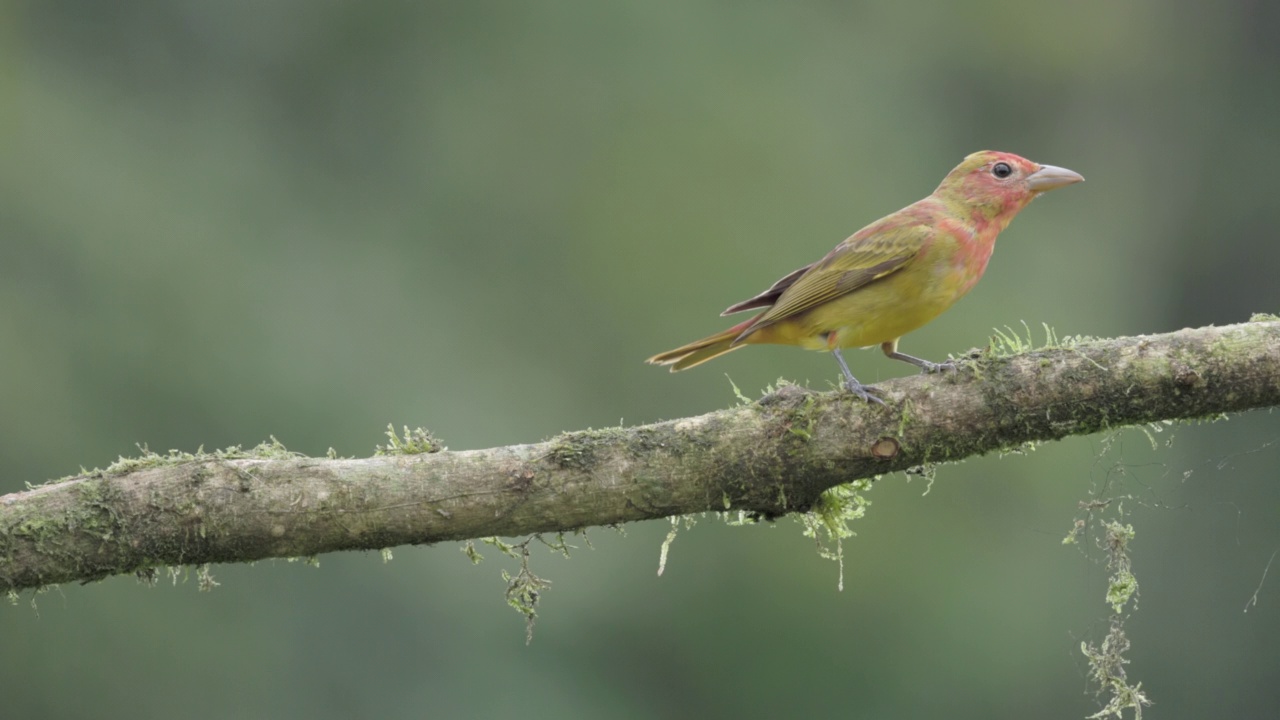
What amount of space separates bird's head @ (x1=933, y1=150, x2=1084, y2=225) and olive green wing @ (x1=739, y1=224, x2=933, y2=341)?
0.40m

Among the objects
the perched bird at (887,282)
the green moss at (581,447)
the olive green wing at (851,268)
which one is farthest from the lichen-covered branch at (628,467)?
the olive green wing at (851,268)

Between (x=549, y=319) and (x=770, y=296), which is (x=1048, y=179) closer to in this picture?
(x=770, y=296)

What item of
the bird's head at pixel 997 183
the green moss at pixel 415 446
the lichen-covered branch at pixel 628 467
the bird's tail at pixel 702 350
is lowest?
the lichen-covered branch at pixel 628 467

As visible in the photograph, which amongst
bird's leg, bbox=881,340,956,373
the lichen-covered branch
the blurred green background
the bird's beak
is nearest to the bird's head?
the bird's beak

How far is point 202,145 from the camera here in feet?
63.1

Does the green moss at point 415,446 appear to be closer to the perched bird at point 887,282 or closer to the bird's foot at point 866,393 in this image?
the bird's foot at point 866,393

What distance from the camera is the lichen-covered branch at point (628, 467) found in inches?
177

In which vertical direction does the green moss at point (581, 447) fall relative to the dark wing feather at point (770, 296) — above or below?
below

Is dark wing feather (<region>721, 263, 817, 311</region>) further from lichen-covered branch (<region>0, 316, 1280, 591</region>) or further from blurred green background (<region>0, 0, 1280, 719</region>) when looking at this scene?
blurred green background (<region>0, 0, 1280, 719</region>)

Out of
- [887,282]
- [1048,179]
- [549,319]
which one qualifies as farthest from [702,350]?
[549,319]

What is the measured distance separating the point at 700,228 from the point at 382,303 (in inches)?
151

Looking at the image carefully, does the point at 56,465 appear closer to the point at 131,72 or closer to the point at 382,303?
the point at 382,303

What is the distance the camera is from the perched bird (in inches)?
240

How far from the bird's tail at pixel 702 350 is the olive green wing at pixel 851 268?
0.04 metres
